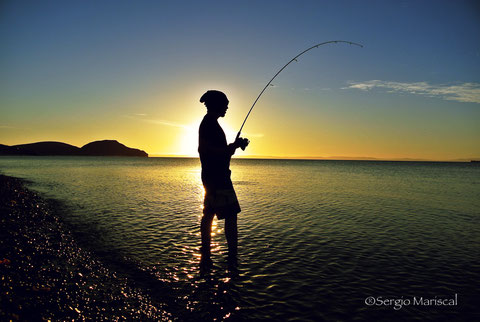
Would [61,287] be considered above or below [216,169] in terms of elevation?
below

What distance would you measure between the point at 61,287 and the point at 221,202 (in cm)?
324

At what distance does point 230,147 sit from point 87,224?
8949mm

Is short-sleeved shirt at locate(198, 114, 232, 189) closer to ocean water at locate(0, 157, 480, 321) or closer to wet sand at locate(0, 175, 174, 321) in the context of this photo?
ocean water at locate(0, 157, 480, 321)

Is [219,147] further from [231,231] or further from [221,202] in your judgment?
[231,231]

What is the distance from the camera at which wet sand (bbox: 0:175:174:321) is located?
4008 mm

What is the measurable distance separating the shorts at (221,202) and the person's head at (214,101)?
1638 millimetres

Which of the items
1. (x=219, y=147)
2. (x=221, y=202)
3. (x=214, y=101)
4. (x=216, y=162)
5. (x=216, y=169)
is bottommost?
(x=221, y=202)

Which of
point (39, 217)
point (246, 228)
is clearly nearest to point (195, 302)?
point (246, 228)

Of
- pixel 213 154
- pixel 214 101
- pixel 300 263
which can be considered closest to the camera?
pixel 213 154

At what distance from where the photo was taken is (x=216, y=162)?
18.0 feet

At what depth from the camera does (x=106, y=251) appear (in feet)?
25.2

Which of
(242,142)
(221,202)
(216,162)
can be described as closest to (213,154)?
(216,162)
